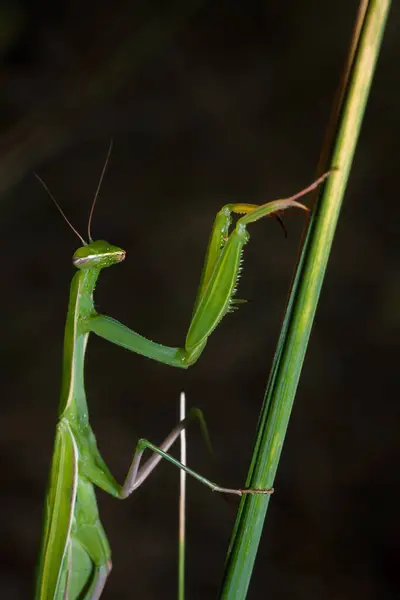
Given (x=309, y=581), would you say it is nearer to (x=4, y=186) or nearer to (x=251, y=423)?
(x=251, y=423)

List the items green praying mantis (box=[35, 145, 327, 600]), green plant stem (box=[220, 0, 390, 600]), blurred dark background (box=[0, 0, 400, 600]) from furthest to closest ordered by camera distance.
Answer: blurred dark background (box=[0, 0, 400, 600]) → green praying mantis (box=[35, 145, 327, 600]) → green plant stem (box=[220, 0, 390, 600])

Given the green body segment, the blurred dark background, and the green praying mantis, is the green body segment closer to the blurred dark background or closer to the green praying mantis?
the green praying mantis

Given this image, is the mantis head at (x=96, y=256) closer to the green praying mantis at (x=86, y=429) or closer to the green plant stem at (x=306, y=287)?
A: the green praying mantis at (x=86, y=429)

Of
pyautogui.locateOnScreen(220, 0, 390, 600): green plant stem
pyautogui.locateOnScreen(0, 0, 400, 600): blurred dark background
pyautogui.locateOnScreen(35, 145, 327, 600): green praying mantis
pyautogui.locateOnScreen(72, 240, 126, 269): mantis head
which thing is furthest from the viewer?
pyautogui.locateOnScreen(0, 0, 400, 600): blurred dark background

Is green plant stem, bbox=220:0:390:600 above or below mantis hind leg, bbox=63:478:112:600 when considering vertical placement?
above

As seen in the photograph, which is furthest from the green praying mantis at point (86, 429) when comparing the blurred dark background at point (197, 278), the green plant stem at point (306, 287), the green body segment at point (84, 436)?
the blurred dark background at point (197, 278)

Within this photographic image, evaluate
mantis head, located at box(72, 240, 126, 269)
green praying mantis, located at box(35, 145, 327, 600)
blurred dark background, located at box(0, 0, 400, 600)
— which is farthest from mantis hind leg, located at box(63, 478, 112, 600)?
blurred dark background, located at box(0, 0, 400, 600)

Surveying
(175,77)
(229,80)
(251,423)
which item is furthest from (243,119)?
(251,423)
